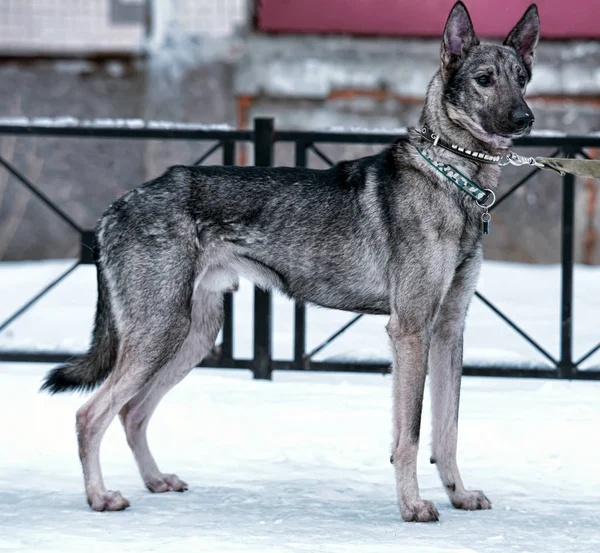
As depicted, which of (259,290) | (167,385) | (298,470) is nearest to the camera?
(167,385)

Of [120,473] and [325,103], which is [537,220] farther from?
[120,473]

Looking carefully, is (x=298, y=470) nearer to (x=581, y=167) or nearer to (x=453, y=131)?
(x=453, y=131)

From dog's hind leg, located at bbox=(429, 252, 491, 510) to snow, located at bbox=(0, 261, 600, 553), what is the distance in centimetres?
10

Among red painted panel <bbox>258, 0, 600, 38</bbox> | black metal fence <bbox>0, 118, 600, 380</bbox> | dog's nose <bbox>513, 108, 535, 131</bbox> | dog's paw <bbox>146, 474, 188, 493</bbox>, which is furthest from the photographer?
red painted panel <bbox>258, 0, 600, 38</bbox>

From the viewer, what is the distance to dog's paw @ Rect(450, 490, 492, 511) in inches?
173

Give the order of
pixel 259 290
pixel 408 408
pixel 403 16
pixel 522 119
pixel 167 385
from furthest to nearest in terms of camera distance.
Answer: pixel 403 16
pixel 259 290
pixel 167 385
pixel 408 408
pixel 522 119

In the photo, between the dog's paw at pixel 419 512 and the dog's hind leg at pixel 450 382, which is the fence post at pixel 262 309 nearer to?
the dog's hind leg at pixel 450 382

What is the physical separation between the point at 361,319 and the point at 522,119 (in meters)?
4.91

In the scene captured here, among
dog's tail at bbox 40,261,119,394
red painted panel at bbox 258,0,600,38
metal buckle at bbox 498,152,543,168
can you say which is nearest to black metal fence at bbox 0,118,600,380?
Answer: dog's tail at bbox 40,261,119,394

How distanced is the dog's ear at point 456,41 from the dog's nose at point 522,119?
1.27 feet

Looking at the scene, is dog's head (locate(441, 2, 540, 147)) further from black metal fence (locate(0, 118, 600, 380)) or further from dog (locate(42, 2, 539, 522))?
black metal fence (locate(0, 118, 600, 380))

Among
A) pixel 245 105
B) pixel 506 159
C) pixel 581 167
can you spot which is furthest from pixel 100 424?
pixel 245 105

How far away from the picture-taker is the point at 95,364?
451cm

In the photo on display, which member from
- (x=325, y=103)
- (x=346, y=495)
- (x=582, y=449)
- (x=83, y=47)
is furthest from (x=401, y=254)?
(x=83, y=47)
